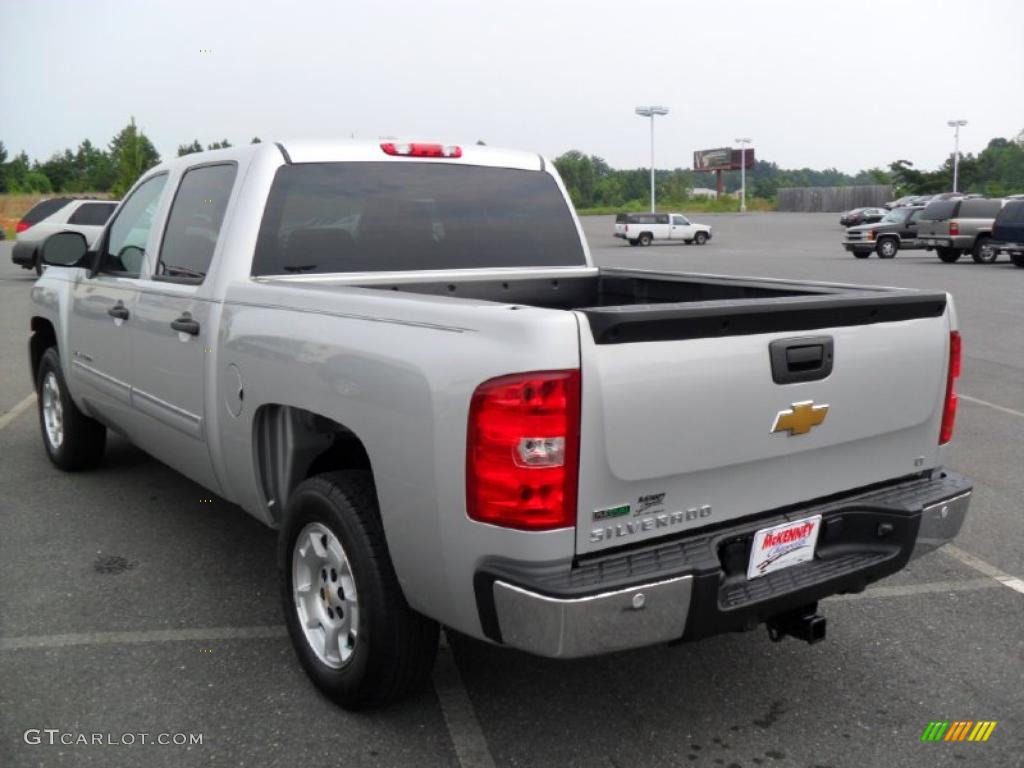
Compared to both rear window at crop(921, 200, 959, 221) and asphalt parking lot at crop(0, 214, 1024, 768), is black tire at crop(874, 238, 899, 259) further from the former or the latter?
asphalt parking lot at crop(0, 214, 1024, 768)

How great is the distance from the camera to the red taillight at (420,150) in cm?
447

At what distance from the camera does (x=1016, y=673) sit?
3.57m

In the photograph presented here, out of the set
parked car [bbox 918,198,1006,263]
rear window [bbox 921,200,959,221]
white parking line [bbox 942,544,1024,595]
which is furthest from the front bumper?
rear window [bbox 921,200,959,221]

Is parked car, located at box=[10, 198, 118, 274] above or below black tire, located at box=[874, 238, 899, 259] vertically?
above

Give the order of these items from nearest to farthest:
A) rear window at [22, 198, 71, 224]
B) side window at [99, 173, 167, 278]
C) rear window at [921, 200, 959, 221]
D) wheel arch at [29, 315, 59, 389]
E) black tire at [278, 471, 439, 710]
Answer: black tire at [278, 471, 439, 710]
side window at [99, 173, 167, 278]
wheel arch at [29, 315, 59, 389]
rear window at [22, 198, 71, 224]
rear window at [921, 200, 959, 221]

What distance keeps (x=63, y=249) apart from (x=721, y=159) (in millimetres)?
102935

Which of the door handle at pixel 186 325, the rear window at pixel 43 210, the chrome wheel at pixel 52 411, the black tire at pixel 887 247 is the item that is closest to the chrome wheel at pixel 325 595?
the door handle at pixel 186 325

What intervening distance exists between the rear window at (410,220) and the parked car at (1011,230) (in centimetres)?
2335

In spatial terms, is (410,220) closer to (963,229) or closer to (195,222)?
(195,222)

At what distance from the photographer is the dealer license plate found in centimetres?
291

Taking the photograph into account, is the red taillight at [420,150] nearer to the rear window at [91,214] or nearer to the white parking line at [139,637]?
the white parking line at [139,637]

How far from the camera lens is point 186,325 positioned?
3988 millimetres

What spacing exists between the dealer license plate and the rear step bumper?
21mm

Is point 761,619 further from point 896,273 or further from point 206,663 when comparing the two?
point 896,273
